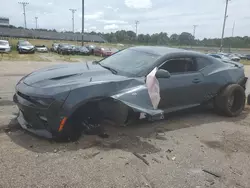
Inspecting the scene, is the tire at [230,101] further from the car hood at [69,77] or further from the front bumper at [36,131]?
the front bumper at [36,131]

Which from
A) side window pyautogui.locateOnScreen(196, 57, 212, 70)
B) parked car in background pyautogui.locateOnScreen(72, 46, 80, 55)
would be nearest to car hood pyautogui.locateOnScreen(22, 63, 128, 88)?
side window pyautogui.locateOnScreen(196, 57, 212, 70)

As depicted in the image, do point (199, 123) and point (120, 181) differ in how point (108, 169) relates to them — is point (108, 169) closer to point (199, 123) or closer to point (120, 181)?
point (120, 181)

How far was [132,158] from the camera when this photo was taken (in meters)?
3.24

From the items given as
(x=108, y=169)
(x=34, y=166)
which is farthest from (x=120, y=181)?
(x=34, y=166)

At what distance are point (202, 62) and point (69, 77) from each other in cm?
274

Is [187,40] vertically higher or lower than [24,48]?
higher

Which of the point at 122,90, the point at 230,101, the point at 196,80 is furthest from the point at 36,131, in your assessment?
the point at 230,101

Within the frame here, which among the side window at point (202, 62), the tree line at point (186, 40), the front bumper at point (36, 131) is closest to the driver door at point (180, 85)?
the side window at point (202, 62)

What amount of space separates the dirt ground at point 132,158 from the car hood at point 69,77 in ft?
2.66

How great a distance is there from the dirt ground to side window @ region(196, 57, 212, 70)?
1237 millimetres

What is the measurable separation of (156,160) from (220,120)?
7.98 feet

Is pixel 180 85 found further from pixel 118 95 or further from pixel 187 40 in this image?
pixel 187 40

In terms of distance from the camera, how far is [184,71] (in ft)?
15.3

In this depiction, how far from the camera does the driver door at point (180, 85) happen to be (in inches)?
168
